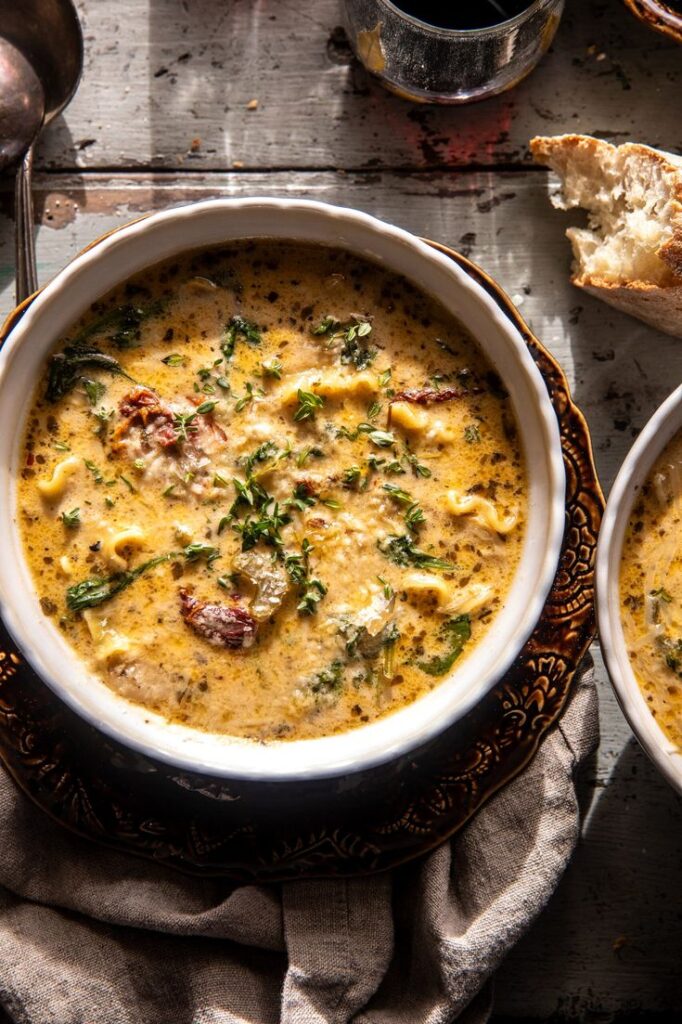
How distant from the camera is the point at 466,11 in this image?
3.59 metres

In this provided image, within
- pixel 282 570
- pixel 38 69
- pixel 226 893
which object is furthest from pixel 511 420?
pixel 38 69

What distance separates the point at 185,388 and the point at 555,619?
139 centimetres

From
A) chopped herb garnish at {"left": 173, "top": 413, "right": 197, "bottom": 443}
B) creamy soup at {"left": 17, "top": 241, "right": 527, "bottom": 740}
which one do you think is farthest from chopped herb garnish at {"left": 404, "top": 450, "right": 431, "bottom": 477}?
chopped herb garnish at {"left": 173, "top": 413, "right": 197, "bottom": 443}

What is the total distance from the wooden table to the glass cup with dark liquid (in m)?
0.23

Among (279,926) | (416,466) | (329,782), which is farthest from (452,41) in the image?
(279,926)

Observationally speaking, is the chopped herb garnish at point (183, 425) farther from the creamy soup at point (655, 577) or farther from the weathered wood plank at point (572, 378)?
the creamy soup at point (655, 577)

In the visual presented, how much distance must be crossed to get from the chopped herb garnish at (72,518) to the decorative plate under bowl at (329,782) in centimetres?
42

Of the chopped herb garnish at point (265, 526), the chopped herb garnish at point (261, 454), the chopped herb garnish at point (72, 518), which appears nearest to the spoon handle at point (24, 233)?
the chopped herb garnish at point (72, 518)

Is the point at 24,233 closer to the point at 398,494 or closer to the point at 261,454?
the point at 261,454

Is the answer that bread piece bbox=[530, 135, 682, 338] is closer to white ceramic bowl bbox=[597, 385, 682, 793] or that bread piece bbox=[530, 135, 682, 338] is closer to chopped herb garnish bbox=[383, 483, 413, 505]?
white ceramic bowl bbox=[597, 385, 682, 793]

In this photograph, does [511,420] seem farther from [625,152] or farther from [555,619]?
[625,152]

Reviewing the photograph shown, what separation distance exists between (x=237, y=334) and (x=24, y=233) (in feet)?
2.91

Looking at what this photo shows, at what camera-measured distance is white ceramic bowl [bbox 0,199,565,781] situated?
329 centimetres

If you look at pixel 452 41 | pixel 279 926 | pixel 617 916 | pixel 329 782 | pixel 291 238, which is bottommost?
pixel 617 916
